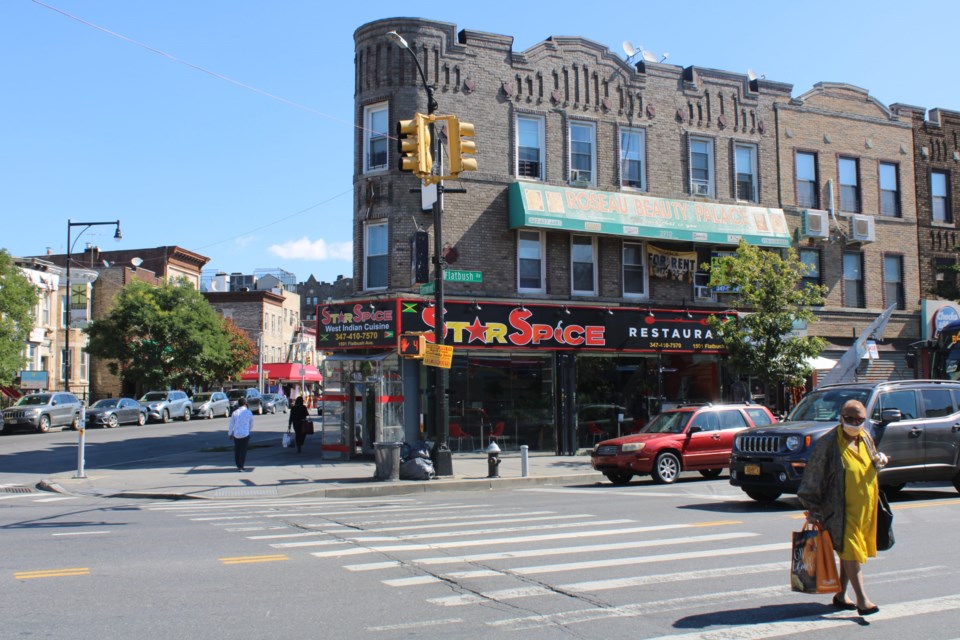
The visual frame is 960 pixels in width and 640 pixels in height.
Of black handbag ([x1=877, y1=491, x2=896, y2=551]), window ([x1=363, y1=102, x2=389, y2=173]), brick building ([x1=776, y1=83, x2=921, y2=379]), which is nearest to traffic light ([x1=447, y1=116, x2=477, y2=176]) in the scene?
window ([x1=363, y1=102, x2=389, y2=173])

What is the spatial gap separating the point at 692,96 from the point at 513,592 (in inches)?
901

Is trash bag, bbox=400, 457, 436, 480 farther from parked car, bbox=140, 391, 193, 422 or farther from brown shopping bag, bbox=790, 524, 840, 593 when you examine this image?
parked car, bbox=140, 391, 193, 422

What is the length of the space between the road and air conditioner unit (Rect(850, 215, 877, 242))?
17427 millimetres

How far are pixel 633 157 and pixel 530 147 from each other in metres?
3.50

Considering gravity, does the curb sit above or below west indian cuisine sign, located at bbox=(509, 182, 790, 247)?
below

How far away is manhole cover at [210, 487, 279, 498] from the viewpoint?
1651 centimetres

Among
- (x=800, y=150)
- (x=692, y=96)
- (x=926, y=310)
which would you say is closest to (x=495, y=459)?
(x=692, y=96)

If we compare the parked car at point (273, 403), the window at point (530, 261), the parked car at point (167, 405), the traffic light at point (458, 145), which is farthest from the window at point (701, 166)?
the parked car at point (273, 403)

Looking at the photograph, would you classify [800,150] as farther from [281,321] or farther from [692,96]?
[281,321]

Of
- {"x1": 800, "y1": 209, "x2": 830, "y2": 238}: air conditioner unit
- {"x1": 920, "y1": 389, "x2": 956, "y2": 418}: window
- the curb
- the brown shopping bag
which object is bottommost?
the curb

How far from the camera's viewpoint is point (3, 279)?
37.6m

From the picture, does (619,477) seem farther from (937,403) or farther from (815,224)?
(815,224)

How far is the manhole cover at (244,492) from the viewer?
1651 centimetres

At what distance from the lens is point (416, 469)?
A: 1803 centimetres
